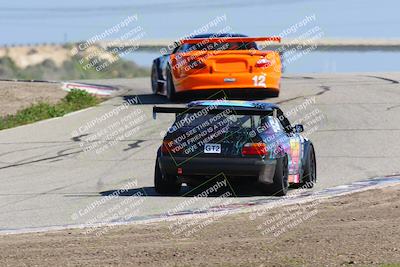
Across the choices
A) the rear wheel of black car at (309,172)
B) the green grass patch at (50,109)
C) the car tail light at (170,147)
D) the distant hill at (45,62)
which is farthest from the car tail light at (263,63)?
the distant hill at (45,62)

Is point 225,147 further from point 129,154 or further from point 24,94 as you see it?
point 24,94

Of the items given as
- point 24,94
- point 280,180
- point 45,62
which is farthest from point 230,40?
point 45,62

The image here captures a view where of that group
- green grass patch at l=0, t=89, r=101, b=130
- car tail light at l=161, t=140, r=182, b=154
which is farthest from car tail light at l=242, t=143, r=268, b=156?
green grass patch at l=0, t=89, r=101, b=130

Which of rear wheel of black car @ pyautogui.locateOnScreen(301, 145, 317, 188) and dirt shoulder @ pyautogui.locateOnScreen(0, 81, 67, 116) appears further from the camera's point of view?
dirt shoulder @ pyautogui.locateOnScreen(0, 81, 67, 116)

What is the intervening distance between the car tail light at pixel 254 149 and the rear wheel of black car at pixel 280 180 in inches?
9.1

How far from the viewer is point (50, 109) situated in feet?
73.6

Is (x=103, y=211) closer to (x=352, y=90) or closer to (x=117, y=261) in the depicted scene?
(x=117, y=261)

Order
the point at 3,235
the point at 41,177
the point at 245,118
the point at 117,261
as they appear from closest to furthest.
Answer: the point at 117,261 < the point at 3,235 < the point at 245,118 < the point at 41,177

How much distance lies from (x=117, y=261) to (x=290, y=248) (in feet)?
4.84

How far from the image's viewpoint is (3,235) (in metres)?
10.1

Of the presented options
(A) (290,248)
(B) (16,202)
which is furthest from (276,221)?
(B) (16,202)

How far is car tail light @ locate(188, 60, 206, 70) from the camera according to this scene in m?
19.9

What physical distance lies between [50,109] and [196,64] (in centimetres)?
403

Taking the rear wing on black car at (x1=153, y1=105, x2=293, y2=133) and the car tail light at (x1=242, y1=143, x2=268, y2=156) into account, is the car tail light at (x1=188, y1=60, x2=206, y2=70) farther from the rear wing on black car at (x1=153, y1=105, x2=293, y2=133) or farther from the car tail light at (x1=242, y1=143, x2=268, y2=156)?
the car tail light at (x1=242, y1=143, x2=268, y2=156)
